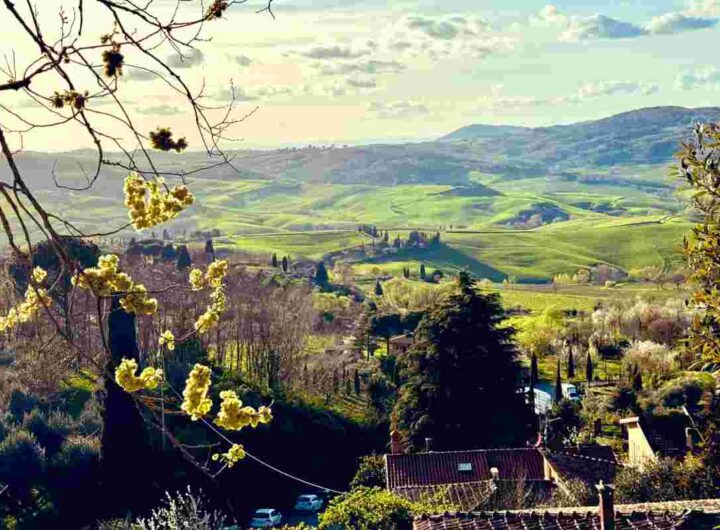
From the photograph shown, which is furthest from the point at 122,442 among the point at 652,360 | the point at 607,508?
the point at 652,360

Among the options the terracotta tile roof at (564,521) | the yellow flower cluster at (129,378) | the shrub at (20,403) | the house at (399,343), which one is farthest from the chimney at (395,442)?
the yellow flower cluster at (129,378)

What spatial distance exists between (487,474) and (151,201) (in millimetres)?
20197

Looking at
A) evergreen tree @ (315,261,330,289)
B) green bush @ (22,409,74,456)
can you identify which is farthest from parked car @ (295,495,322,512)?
evergreen tree @ (315,261,330,289)

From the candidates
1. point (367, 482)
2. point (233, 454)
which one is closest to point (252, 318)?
point (367, 482)

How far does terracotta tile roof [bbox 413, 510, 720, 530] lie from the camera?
11500 millimetres

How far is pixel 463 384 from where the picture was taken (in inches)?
1165

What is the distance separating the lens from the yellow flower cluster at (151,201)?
16.9 feet

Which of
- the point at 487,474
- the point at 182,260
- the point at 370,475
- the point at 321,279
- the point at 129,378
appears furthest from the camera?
the point at 321,279

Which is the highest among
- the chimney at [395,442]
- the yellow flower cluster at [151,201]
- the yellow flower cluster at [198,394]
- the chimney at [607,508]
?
the yellow flower cluster at [151,201]

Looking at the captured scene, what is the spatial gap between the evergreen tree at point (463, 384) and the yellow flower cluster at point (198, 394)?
24.6m

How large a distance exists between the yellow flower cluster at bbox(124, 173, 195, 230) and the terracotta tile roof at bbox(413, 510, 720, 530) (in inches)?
344

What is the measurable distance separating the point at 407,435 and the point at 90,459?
10.6 meters

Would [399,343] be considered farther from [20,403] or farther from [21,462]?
[21,462]

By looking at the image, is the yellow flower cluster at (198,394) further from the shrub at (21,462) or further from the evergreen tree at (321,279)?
the evergreen tree at (321,279)
